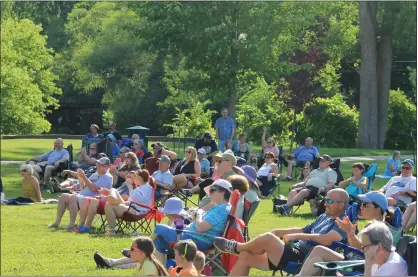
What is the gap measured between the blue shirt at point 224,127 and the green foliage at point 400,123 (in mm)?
12909

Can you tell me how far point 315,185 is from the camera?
13.5 metres

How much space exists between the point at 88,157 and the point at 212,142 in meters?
2.45

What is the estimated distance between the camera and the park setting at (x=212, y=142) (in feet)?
26.1

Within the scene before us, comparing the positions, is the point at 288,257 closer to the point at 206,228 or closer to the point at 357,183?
the point at 206,228

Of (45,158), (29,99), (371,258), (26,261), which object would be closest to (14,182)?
(45,158)

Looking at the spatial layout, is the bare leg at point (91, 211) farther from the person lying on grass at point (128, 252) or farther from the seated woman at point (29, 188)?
the seated woman at point (29, 188)

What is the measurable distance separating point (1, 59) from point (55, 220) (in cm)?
2251

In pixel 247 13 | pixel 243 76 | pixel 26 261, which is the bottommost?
pixel 26 261

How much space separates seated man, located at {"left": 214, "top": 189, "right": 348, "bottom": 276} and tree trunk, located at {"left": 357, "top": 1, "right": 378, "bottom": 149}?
2329cm

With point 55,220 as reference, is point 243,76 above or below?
above

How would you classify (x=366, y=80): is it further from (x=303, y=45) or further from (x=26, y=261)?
(x=26, y=261)

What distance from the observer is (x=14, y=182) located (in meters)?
19.8

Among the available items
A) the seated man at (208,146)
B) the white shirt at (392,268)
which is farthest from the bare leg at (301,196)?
the white shirt at (392,268)

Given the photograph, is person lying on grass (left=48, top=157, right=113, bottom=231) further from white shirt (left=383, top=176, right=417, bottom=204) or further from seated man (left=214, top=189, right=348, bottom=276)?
seated man (left=214, top=189, right=348, bottom=276)
